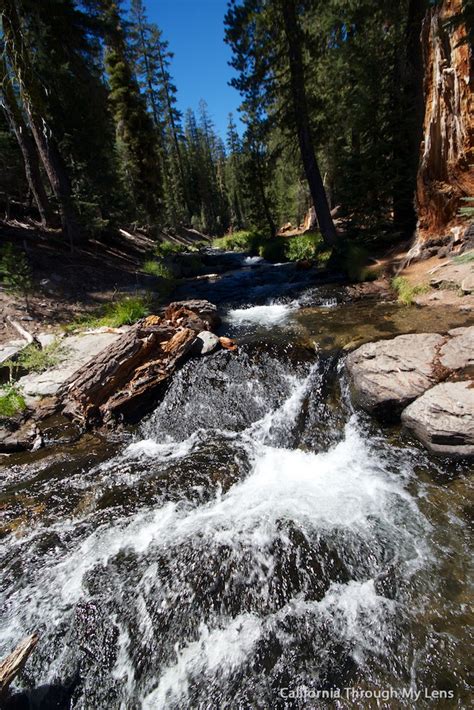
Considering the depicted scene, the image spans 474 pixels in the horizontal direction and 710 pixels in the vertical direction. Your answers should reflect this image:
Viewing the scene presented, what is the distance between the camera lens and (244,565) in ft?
10.2

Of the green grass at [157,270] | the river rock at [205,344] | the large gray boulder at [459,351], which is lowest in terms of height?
the large gray boulder at [459,351]

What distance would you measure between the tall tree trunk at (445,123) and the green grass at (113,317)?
9131 mm

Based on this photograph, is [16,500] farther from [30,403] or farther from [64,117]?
[64,117]

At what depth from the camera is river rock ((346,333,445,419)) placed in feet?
15.0

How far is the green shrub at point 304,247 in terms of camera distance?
1492cm

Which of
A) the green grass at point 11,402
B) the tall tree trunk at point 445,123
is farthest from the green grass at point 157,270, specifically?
the tall tree trunk at point 445,123

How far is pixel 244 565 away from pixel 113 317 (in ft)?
24.6

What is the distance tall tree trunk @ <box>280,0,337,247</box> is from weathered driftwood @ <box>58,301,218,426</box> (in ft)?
30.2

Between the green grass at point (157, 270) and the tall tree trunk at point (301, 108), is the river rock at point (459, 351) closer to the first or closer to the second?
the tall tree trunk at point (301, 108)

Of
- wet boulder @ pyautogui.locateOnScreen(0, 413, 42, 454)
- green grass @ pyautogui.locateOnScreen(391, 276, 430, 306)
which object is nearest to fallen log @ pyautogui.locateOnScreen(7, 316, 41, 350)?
wet boulder @ pyautogui.locateOnScreen(0, 413, 42, 454)

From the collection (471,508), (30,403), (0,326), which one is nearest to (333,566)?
(471,508)

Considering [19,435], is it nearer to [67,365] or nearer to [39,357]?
[67,365]

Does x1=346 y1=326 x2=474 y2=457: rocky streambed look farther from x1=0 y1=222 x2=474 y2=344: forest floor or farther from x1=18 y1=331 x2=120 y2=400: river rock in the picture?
x1=18 y1=331 x2=120 y2=400: river rock

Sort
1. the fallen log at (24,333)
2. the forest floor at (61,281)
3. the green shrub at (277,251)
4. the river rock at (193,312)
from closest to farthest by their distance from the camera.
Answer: the fallen log at (24,333) < the river rock at (193,312) < the forest floor at (61,281) < the green shrub at (277,251)
